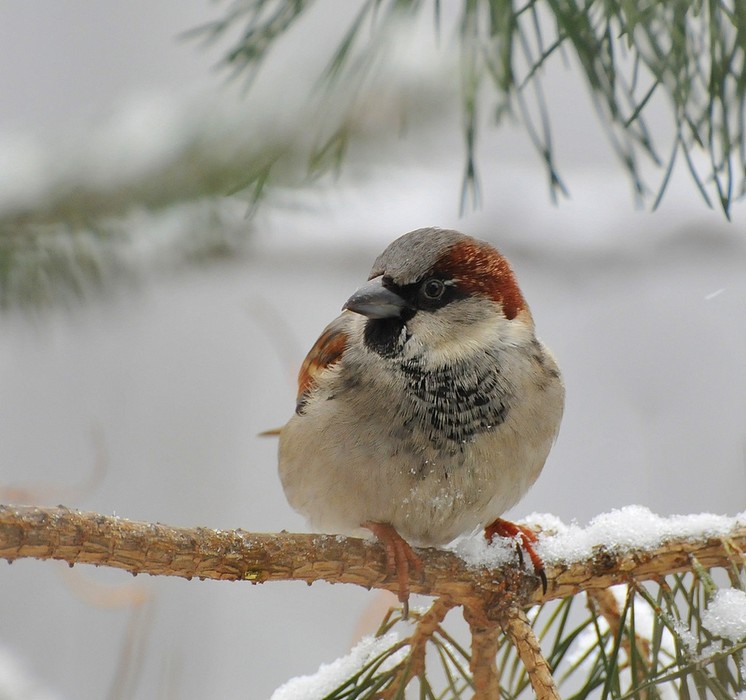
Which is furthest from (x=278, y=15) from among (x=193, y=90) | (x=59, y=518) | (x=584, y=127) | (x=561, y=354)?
(x=584, y=127)

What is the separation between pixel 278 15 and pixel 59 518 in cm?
60

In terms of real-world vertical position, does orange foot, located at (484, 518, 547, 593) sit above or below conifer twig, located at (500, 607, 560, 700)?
above

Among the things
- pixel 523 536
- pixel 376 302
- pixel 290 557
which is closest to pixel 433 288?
pixel 376 302

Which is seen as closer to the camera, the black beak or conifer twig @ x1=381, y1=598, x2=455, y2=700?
conifer twig @ x1=381, y1=598, x2=455, y2=700

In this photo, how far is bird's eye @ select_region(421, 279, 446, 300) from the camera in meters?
1.78

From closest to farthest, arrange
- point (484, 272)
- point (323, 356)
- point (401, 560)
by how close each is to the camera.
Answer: point (401, 560) → point (484, 272) → point (323, 356)

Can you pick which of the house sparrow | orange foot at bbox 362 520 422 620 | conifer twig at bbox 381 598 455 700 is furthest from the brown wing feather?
conifer twig at bbox 381 598 455 700

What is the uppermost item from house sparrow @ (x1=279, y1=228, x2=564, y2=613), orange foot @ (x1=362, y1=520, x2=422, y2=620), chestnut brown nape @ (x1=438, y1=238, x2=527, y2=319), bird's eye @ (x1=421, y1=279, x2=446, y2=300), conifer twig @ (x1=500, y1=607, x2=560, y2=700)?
chestnut brown nape @ (x1=438, y1=238, x2=527, y2=319)

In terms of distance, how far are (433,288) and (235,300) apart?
4360 millimetres

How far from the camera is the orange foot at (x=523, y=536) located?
1373mm

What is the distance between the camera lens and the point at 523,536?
5.03 ft

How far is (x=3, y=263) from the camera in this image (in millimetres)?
1788

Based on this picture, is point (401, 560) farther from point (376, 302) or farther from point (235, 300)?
point (235, 300)

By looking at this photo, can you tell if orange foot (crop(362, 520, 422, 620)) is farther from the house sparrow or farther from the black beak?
the black beak
